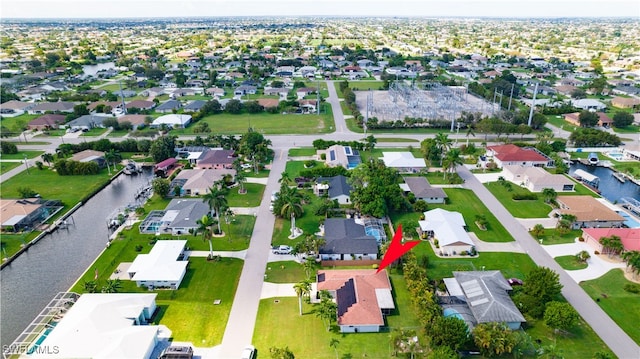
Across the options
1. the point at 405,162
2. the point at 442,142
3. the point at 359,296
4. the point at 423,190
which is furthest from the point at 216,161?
the point at 359,296

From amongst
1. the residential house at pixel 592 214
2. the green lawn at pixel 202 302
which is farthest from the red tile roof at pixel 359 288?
the residential house at pixel 592 214

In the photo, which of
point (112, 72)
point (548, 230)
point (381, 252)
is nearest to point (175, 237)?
point (381, 252)

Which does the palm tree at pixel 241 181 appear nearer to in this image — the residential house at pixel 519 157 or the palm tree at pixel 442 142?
the palm tree at pixel 442 142

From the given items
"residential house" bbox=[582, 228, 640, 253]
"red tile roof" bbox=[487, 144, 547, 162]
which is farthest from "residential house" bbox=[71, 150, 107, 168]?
"residential house" bbox=[582, 228, 640, 253]

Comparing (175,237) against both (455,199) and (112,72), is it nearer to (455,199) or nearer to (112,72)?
(455,199)

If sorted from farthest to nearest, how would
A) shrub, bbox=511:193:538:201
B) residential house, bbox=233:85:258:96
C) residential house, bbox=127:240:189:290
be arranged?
residential house, bbox=233:85:258:96
shrub, bbox=511:193:538:201
residential house, bbox=127:240:189:290

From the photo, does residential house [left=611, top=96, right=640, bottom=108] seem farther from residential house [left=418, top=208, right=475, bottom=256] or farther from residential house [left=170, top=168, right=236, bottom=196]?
residential house [left=170, top=168, right=236, bottom=196]
